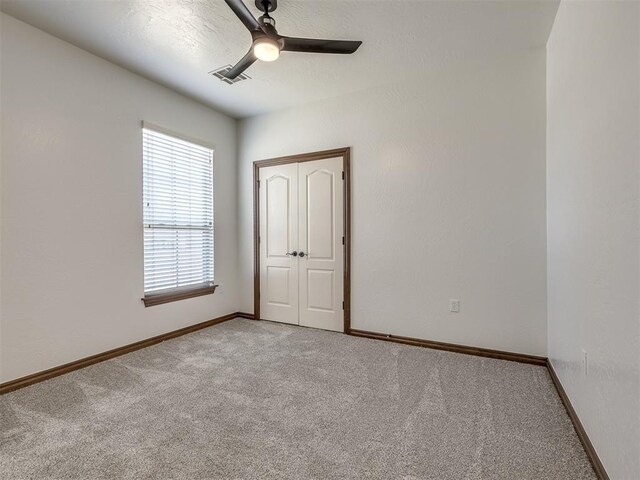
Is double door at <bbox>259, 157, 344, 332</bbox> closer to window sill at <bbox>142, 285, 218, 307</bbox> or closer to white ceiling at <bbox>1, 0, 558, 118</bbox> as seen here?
window sill at <bbox>142, 285, 218, 307</bbox>

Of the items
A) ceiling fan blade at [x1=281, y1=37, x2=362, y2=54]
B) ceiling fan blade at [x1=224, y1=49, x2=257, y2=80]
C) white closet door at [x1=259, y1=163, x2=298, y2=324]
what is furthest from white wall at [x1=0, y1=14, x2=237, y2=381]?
ceiling fan blade at [x1=281, y1=37, x2=362, y2=54]

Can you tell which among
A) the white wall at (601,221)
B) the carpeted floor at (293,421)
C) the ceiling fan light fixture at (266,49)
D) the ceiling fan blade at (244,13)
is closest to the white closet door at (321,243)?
the carpeted floor at (293,421)

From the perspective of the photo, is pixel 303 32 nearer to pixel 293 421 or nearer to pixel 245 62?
pixel 245 62

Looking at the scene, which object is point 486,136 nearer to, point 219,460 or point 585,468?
point 585,468

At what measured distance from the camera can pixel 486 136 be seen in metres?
3.13

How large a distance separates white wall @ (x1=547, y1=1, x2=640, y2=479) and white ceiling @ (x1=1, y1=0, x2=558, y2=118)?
0.51m

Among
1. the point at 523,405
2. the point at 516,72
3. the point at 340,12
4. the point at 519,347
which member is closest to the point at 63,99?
the point at 340,12

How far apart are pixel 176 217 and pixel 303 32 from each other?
7.75ft

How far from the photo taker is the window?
139 inches

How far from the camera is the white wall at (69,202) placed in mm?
2490

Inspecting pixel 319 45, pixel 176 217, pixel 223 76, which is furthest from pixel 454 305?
pixel 223 76

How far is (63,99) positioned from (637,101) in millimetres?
3717

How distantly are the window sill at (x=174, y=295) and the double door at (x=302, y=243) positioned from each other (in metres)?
0.73

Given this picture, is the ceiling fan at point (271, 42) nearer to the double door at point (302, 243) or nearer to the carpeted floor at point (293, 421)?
the double door at point (302, 243)
